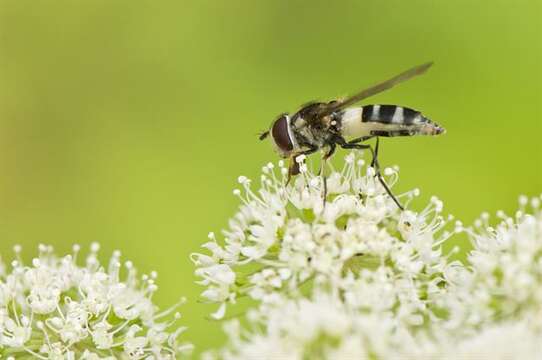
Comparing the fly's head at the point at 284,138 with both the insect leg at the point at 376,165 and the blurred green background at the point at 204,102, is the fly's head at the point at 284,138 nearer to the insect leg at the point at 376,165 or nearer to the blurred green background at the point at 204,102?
the insect leg at the point at 376,165

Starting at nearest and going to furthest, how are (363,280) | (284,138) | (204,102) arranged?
(363,280)
(284,138)
(204,102)

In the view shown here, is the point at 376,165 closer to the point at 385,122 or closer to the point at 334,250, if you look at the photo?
the point at 385,122

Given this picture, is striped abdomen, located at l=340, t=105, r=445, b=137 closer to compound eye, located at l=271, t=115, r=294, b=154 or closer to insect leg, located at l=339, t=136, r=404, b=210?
insect leg, located at l=339, t=136, r=404, b=210

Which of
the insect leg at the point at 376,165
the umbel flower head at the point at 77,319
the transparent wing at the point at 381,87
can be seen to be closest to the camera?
the transparent wing at the point at 381,87

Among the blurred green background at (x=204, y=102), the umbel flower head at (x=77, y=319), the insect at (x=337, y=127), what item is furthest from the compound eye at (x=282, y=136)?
the blurred green background at (x=204, y=102)

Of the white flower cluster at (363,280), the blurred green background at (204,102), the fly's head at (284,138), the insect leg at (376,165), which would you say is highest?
the blurred green background at (204,102)

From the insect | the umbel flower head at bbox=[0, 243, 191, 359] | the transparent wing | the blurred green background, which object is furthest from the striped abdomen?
the blurred green background

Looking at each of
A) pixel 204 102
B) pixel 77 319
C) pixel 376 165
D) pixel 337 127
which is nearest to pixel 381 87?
pixel 376 165
